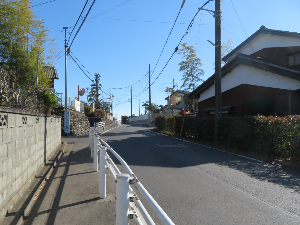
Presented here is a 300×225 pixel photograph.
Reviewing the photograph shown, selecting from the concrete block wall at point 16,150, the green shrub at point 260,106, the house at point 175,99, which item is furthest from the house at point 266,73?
the house at point 175,99

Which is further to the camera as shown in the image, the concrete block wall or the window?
the window

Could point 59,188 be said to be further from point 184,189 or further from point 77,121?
point 77,121

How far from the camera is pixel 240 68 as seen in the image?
64.0 ft

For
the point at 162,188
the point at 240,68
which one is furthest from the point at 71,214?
the point at 240,68

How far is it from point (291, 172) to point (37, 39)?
15.2 meters

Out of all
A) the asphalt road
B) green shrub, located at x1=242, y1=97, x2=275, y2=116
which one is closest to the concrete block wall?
the asphalt road

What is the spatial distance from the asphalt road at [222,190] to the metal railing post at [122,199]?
1491 mm

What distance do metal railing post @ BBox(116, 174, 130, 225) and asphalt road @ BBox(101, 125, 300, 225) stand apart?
1491 millimetres

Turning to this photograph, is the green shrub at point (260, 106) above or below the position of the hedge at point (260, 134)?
above

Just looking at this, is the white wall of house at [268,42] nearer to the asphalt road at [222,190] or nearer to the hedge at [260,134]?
the hedge at [260,134]

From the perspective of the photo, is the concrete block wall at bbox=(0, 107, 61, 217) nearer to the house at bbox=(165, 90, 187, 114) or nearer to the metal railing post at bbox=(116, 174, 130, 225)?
the metal railing post at bbox=(116, 174, 130, 225)

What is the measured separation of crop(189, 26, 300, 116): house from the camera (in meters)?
15.9

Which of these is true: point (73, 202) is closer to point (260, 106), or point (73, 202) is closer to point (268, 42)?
point (260, 106)

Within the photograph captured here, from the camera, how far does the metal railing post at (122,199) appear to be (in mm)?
2688
